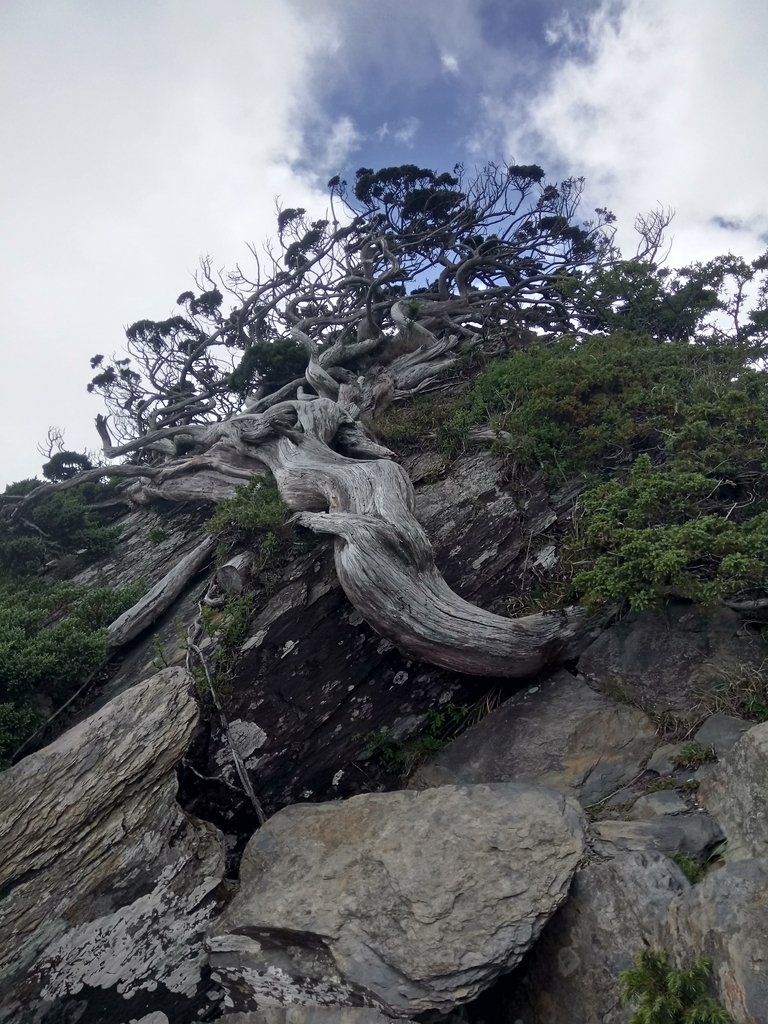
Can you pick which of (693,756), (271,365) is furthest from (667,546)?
(271,365)

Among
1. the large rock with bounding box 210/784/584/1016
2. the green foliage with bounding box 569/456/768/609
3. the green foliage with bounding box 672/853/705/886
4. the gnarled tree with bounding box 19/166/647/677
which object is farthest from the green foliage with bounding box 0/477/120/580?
the green foliage with bounding box 672/853/705/886

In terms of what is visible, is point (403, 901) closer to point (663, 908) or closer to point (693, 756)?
point (663, 908)

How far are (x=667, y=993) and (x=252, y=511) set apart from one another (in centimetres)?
639

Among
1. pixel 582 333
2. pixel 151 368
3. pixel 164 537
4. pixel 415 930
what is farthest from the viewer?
pixel 151 368

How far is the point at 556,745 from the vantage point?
19.5 feet

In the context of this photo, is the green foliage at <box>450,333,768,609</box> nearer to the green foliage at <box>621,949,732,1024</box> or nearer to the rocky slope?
the rocky slope

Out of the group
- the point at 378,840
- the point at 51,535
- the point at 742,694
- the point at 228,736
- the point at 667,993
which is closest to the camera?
the point at 667,993

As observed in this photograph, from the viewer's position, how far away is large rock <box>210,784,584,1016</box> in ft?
13.8

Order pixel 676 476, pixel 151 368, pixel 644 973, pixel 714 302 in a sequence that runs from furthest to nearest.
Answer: pixel 151 368, pixel 714 302, pixel 676 476, pixel 644 973

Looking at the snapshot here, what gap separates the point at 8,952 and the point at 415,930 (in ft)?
9.05

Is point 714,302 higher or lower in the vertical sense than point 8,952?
higher

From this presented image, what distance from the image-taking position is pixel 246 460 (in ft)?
37.6

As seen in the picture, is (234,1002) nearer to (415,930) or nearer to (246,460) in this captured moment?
(415,930)

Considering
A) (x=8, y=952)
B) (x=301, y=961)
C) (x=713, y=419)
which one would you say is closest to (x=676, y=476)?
(x=713, y=419)
